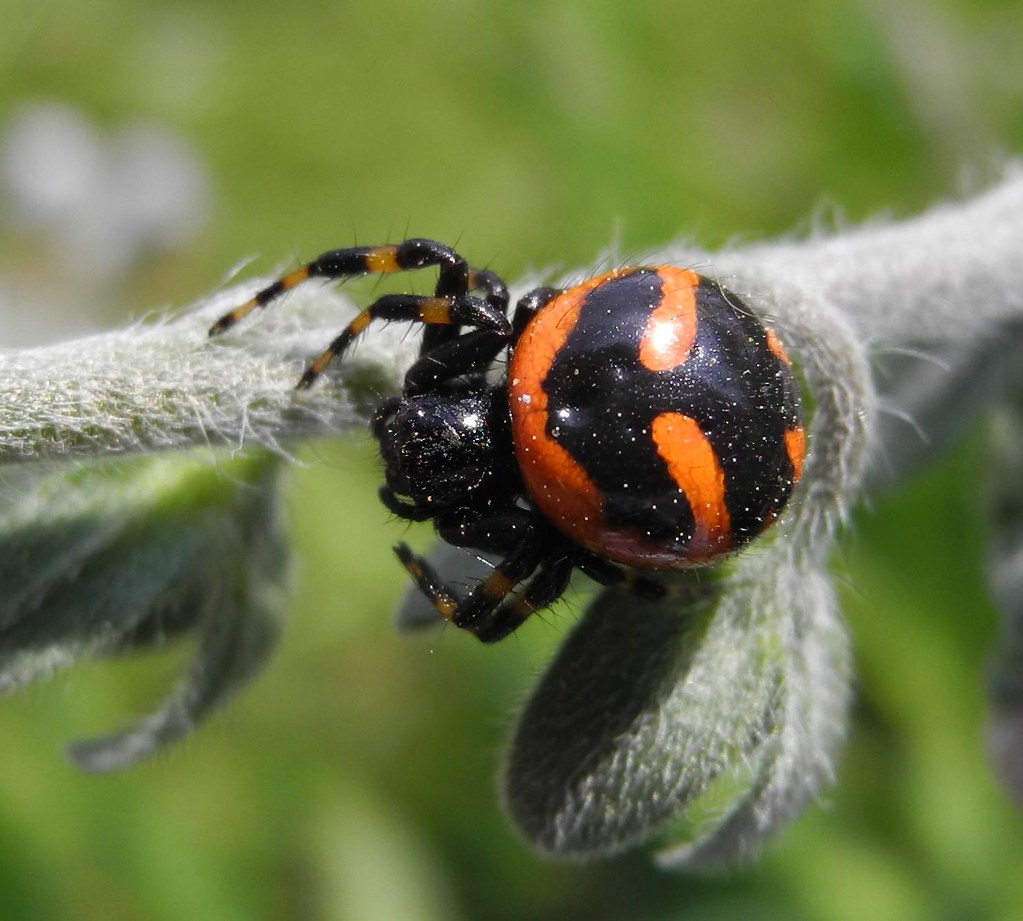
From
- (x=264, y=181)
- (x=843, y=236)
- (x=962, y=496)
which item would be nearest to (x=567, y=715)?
(x=843, y=236)

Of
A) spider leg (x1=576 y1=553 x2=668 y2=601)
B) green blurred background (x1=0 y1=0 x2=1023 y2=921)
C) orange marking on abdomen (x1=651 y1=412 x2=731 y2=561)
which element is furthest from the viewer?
green blurred background (x1=0 y1=0 x2=1023 y2=921)

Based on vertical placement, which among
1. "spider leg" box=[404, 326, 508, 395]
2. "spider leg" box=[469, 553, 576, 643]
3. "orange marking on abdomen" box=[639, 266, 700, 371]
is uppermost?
"orange marking on abdomen" box=[639, 266, 700, 371]

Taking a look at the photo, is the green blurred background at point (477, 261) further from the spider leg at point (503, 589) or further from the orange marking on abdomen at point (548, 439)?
the orange marking on abdomen at point (548, 439)

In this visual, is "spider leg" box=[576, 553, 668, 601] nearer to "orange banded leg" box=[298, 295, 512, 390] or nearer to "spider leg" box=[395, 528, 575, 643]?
"spider leg" box=[395, 528, 575, 643]

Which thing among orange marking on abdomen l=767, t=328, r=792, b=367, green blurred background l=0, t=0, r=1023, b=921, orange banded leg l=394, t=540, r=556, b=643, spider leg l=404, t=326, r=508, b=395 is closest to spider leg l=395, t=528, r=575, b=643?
orange banded leg l=394, t=540, r=556, b=643

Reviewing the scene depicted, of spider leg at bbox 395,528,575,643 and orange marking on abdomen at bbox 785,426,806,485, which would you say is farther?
spider leg at bbox 395,528,575,643

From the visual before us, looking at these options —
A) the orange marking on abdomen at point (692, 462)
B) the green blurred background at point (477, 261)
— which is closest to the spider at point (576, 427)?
the orange marking on abdomen at point (692, 462)

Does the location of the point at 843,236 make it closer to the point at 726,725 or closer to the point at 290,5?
the point at 726,725

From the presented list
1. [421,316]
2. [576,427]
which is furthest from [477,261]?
[576,427]

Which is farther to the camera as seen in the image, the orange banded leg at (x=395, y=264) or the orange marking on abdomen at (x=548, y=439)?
the orange banded leg at (x=395, y=264)
